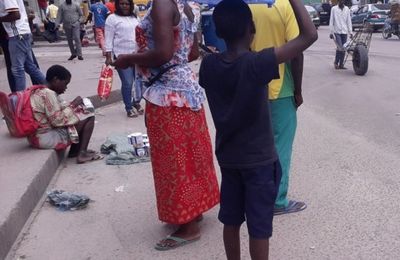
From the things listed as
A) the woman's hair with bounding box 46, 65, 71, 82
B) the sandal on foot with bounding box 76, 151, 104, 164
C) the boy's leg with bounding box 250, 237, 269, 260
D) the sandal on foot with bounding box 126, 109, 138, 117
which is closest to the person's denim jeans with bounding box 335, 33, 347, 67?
the sandal on foot with bounding box 126, 109, 138, 117

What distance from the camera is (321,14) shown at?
117 feet

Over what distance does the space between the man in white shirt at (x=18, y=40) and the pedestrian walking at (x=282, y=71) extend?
159 inches

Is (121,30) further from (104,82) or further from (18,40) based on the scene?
(18,40)

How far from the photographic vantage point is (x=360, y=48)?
11.1m

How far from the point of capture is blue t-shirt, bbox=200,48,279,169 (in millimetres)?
2555

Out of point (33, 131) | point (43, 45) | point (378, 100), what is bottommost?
point (43, 45)

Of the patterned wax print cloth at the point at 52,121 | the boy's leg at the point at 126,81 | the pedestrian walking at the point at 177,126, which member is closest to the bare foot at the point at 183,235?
the pedestrian walking at the point at 177,126

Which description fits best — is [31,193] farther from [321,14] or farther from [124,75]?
[321,14]

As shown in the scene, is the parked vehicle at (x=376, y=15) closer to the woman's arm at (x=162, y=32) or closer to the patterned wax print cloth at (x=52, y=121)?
the patterned wax print cloth at (x=52, y=121)

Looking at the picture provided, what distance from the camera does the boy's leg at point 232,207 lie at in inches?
111

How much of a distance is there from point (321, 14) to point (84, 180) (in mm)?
32852

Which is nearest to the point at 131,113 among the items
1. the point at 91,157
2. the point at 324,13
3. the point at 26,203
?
the point at 91,157

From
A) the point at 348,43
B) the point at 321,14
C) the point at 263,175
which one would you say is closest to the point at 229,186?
the point at 263,175

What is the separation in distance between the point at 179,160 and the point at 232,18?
123 cm
